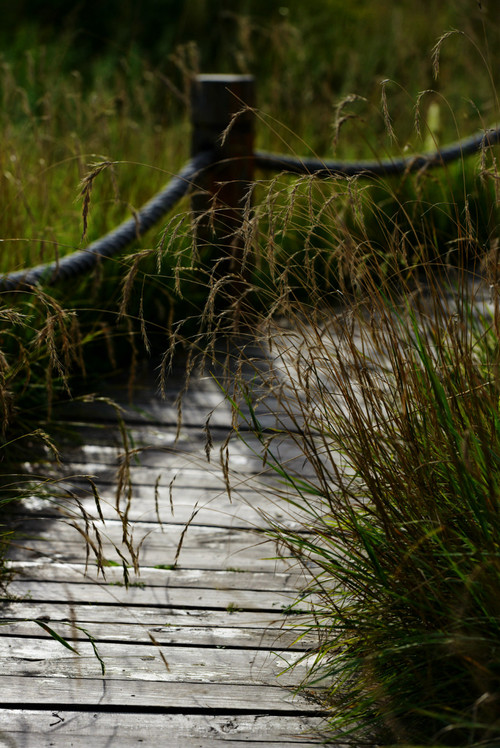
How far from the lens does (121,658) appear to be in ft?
6.59

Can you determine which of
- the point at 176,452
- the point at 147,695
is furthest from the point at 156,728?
the point at 176,452

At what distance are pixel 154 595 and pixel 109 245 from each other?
5.22 feet

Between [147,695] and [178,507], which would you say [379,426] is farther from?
[178,507]

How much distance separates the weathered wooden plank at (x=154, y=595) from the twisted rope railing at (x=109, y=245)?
95 cm

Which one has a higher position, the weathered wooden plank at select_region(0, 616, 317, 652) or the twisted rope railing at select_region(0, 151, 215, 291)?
the twisted rope railing at select_region(0, 151, 215, 291)

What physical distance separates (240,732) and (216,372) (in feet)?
7.47

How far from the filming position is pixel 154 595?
2.28 meters

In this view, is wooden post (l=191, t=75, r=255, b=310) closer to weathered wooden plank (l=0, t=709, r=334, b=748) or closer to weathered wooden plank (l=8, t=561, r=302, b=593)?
weathered wooden plank (l=8, t=561, r=302, b=593)

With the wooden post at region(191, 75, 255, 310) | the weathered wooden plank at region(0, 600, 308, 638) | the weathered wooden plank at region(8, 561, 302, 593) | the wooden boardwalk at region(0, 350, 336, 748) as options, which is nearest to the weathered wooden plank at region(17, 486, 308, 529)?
the wooden boardwalk at region(0, 350, 336, 748)

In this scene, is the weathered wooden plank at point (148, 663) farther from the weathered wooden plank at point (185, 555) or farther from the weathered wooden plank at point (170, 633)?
the weathered wooden plank at point (185, 555)

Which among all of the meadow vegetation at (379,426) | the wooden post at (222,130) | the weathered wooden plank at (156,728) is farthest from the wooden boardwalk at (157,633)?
the wooden post at (222,130)

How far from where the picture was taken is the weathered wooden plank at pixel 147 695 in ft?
6.06

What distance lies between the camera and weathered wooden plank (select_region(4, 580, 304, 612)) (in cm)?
223

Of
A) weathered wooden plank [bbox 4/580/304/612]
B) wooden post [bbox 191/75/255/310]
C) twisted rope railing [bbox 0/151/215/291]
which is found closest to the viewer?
weathered wooden plank [bbox 4/580/304/612]
